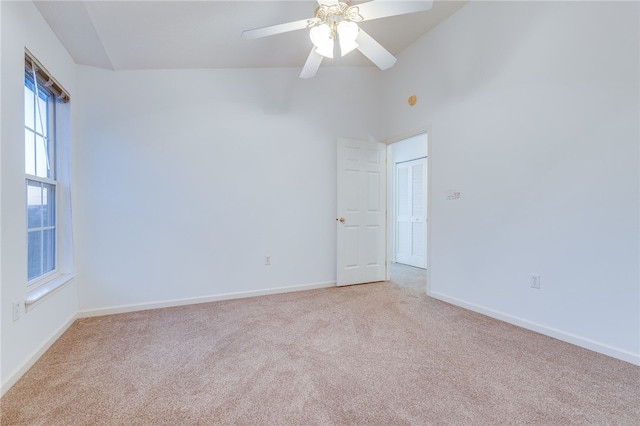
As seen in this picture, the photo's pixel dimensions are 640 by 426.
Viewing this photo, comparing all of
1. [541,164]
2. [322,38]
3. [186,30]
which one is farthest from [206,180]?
[541,164]

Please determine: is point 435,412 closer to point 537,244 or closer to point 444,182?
point 537,244

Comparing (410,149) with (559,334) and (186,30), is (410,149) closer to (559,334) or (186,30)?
(559,334)

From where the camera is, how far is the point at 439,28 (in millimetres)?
3340

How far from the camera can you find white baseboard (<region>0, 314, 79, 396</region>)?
1.70 metres

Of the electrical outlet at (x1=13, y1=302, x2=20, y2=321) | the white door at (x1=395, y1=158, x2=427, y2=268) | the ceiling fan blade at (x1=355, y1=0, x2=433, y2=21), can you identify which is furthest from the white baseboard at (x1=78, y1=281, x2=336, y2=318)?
the ceiling fan blade at (x1=355, y1=0, x2=433, y2=21)

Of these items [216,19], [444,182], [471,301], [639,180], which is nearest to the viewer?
[639,180]

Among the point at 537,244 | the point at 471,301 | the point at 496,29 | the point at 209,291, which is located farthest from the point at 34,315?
the point at 496,29

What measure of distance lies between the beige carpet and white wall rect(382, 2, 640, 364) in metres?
0.34

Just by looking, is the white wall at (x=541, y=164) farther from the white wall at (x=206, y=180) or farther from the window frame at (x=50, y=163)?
the window frame at (x=50, y=163)

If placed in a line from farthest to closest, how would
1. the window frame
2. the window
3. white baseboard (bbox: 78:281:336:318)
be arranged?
white baseboard (bbox: 78:281:336:318), the window frame, the window

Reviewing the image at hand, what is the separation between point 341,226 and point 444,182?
4.51ft

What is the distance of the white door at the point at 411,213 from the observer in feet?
17.5

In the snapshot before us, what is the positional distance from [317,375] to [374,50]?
2289mm

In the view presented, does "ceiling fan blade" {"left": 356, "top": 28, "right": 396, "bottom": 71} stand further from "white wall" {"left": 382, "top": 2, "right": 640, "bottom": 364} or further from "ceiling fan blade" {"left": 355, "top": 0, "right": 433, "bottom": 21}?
"white wall" {"left": 382, "top": 2, "right": 640, "bottom": 364}
